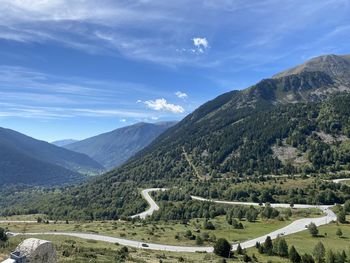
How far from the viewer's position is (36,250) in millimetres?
24141

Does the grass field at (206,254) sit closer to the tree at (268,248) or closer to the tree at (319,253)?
the tree at (268,248)

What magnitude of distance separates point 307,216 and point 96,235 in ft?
307

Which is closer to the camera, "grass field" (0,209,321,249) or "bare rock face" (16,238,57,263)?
"bare rock face" (16,238,57,263)

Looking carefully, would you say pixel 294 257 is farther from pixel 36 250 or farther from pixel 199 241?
pixel 36 250

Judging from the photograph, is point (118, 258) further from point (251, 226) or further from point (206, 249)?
point (251, 226)

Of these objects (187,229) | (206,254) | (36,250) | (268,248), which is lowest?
(206,254)

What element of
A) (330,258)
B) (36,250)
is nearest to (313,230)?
(330,258)

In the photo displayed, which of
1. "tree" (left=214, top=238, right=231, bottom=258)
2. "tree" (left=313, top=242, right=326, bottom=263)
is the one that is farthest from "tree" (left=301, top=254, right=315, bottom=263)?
"tree" (left=214, top=238, right=231, bottom=258)

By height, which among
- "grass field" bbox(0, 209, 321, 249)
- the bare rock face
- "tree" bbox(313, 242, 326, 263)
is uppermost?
the bare rock face

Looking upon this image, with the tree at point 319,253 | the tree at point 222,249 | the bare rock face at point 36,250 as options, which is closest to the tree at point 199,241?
the tree at point 222,249

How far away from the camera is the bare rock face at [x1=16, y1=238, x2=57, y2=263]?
23812mm

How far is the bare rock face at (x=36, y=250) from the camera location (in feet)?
78.1

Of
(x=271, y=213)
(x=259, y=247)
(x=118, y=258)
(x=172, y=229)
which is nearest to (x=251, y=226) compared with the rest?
(x=271, y=213)

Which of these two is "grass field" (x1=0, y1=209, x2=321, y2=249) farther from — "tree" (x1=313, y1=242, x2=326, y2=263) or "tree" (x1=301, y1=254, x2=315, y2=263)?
"tree" (x1=301, y1=254, x2=315, y2=263)
